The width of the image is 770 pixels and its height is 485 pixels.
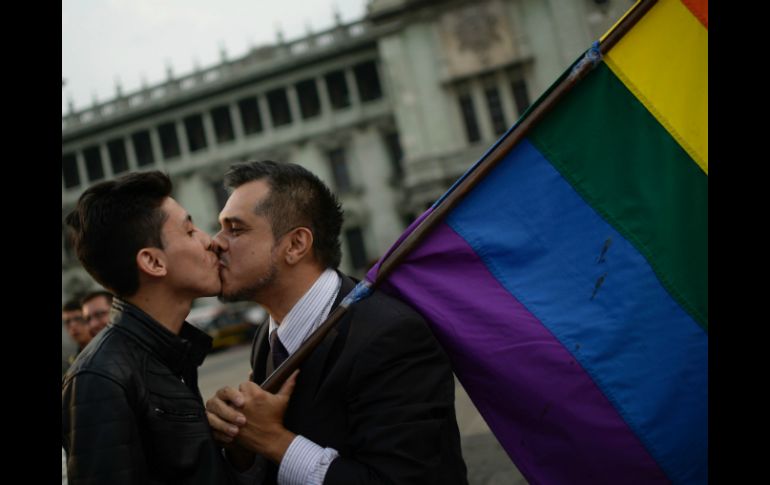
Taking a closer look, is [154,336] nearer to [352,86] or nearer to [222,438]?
[222,438]

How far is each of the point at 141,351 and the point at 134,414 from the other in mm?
222

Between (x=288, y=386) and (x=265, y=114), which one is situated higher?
(x=265, y=114)

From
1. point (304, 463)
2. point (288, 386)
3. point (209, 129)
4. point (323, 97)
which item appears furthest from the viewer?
point (209, 129)

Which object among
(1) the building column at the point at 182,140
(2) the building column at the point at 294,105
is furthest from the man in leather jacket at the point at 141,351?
(1) the building column at the point at 182,140

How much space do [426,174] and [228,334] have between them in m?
9.78

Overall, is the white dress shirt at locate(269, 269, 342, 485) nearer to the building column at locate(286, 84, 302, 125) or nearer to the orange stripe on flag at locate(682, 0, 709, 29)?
the orange stripe on flag at locate(682, 0, 709, 29)

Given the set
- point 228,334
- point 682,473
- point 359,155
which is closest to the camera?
point 682,473

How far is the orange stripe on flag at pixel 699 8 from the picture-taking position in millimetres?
2123

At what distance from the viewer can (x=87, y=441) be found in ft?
5.12

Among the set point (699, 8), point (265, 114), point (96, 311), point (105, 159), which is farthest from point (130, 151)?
point (699, 8)

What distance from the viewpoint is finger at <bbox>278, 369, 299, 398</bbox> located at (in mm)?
1937

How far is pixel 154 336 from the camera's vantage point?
6.16 ft
